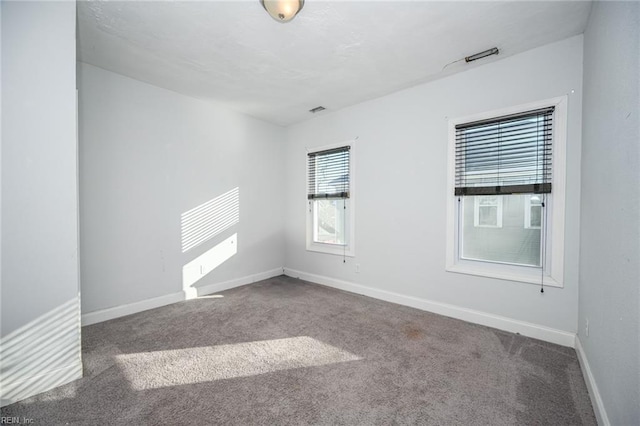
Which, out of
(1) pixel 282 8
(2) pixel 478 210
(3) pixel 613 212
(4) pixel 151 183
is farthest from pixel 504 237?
(4) pixel 151 183

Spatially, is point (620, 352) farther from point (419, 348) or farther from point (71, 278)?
point (71, 278)

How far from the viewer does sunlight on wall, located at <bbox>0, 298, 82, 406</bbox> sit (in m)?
1.65

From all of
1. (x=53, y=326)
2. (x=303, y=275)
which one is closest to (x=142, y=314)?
(x=53, y=326)

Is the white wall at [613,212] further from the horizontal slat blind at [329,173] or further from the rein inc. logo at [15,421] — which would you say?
the rein inc. logo at [15,421]

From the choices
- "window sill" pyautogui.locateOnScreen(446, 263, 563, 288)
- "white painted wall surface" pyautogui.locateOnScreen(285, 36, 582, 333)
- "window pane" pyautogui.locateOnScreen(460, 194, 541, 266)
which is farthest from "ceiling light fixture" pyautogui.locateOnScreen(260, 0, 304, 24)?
"window sill" pyautogui.locateOnScreen(446, 263, 563, 288)

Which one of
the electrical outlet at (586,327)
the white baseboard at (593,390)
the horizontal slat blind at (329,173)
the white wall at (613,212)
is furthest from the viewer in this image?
the horizontal slat blind at (329,173)

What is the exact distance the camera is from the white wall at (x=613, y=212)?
1146 mm

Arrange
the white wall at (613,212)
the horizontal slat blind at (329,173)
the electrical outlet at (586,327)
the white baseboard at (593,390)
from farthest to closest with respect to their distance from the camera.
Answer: the horizontal slat blind at (329,173)
the electrical outlet at (586,327)
the white baseboard at (593,390)
the white wall at (613,212)

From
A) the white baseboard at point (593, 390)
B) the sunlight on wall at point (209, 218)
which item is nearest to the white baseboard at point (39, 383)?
the sunlight on wall at point (209, 218)

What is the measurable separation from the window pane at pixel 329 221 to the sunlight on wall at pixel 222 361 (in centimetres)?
193

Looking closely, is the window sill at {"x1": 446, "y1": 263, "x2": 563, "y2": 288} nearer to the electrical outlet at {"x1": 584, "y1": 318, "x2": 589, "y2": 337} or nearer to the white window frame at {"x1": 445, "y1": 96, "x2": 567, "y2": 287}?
Answer: the white window frame at {"x1": 445, "y1": 96, "x2": 567, "y2": 287}

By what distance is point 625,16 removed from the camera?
1.29 meters

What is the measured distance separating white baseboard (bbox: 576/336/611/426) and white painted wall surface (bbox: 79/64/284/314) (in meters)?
3.85

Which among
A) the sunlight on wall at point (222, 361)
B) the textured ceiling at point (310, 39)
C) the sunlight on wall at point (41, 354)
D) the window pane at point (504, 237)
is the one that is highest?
the textured ceiling at point (310, 39)
